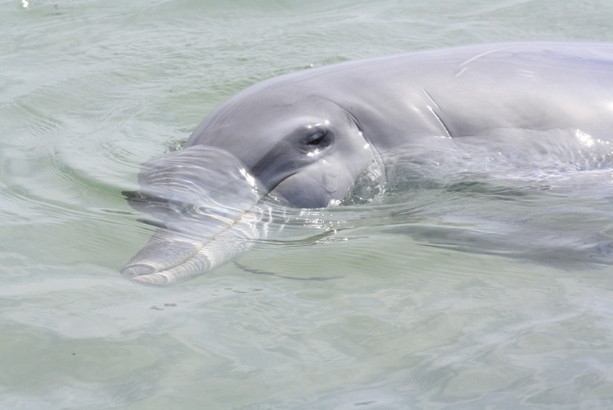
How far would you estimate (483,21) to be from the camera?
11.0 meters

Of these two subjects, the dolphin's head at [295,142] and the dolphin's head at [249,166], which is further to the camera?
the dolphin's head at [295,142]

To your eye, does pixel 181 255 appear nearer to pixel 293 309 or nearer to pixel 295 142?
pixel 293 309

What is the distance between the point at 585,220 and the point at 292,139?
1.54m

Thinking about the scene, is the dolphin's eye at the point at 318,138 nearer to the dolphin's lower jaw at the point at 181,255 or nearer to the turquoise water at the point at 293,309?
the turquoise water at the point at 293,309

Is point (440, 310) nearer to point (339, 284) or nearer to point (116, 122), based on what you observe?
point (339, 284)

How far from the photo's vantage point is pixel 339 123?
553cm

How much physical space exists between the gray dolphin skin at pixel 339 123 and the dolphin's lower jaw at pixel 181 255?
0.04ft

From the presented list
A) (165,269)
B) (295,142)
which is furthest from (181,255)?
(295,142)

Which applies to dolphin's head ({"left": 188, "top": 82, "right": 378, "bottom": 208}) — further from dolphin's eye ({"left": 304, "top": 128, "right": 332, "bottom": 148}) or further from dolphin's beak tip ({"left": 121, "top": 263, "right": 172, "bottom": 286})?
dolphin's beak tip ({"left": 121, "top": 263, "right": 172, "bottom": 286})

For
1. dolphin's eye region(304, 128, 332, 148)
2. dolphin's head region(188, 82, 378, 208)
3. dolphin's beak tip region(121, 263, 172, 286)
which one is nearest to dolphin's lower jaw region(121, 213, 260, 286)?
dolphin's beak tip region(121, 263, 172, 286)

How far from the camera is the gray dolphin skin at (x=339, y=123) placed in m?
5.16

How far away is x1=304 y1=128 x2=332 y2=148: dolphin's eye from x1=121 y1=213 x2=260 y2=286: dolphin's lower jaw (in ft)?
2.11

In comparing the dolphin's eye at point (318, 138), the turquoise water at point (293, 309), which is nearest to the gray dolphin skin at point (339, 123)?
the dolphin's eye at point (318, 138)

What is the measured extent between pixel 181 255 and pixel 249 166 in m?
0.88
